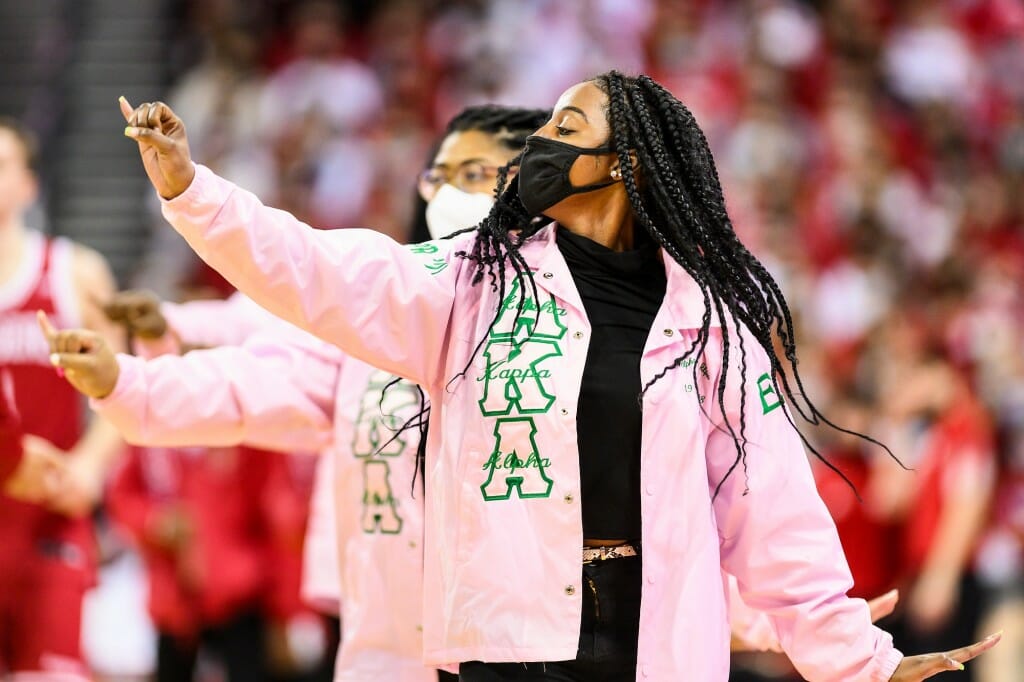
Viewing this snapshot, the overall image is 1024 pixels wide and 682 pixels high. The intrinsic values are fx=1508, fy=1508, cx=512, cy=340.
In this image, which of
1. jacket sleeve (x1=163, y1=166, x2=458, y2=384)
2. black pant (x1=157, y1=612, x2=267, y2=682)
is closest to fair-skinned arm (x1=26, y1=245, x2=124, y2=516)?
jacket sleeve (x1=163, y1=166, x2=458, y2=384)

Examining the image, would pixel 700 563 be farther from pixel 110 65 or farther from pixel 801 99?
pixel 110 65

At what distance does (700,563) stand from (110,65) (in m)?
10.2

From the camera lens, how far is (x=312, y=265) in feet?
10.5

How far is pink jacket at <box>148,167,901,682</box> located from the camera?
3.25m

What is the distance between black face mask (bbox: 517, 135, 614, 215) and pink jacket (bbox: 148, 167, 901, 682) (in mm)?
126

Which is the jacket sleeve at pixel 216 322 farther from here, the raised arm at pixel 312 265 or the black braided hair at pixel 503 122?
the raised arm at pixel 312 265

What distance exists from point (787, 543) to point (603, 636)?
19.3 inches

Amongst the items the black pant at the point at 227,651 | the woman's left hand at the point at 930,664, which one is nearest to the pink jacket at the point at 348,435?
the woman's left hand at the point at 930,664

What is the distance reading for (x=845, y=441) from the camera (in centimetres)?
755

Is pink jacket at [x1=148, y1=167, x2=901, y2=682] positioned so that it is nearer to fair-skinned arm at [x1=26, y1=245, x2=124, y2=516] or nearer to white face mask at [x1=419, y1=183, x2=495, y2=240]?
white face mask at [x1=419, y1=183, x2=495, y2=240]

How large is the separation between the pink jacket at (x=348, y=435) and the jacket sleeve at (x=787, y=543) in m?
0.95

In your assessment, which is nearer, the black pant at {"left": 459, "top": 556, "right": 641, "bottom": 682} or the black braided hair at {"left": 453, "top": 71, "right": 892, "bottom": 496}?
the black pant at {"left": 459, "top": 556, "right": 641, "bottom": 682}

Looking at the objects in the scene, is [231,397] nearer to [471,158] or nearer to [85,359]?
[85,359]

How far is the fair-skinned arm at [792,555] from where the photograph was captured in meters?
3.44
